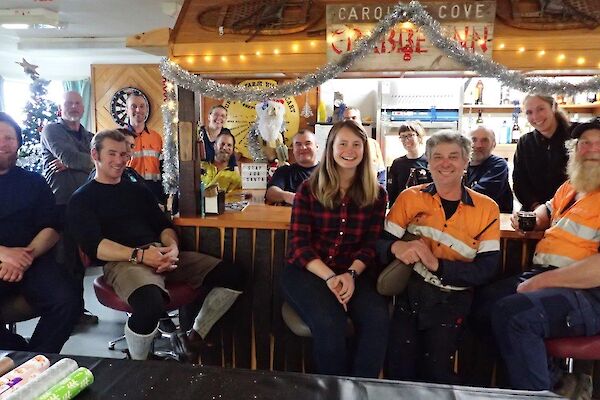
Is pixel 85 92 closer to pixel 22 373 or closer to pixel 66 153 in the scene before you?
pixel 66 153

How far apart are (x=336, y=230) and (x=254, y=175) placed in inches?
112

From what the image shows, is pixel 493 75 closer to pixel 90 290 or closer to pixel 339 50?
pixel 339 50

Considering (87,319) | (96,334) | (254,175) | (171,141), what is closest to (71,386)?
(171,141)

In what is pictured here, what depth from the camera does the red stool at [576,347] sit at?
1.95 meters

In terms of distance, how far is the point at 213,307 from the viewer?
8.37 feet

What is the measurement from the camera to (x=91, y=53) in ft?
21.9

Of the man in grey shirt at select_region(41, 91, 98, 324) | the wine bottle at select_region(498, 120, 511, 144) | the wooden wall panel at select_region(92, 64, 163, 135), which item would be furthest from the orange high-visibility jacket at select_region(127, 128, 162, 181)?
the wine bottle at select_region(498, 120, 511, 144)

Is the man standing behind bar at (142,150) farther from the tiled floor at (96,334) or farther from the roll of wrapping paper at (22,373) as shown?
the roll of wrapping paper at (22,373)

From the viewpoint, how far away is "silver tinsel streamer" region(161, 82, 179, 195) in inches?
110

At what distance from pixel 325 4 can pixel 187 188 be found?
127 centimetres

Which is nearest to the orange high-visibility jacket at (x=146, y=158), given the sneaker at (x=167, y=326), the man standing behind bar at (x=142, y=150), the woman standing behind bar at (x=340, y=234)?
the man standing behind bar at (x=142, y=150)

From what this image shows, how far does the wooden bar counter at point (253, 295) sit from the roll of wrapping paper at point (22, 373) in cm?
139

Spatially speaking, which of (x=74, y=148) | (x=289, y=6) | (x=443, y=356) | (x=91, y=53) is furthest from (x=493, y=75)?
(x=91, y=53)

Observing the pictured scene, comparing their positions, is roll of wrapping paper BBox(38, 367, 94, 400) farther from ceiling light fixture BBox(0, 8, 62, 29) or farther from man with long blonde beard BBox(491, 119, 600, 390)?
ceiling light fixture BBox(0, 8, 62, 29)
